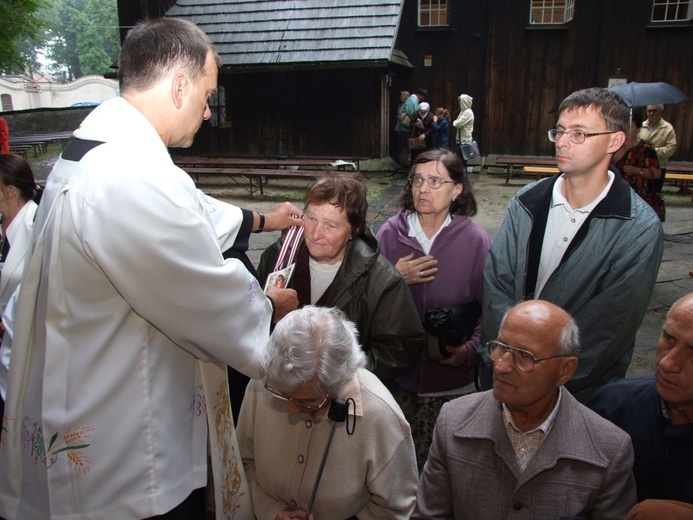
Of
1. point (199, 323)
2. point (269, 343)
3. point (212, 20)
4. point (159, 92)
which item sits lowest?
point (269, 343)

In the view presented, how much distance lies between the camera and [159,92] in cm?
175

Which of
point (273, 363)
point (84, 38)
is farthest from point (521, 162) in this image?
point (84, 38)

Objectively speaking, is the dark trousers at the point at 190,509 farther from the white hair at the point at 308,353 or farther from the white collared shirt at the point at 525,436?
the white collared shirt at the point at 525,436

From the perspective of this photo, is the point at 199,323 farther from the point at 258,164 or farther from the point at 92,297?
the point at 258,164

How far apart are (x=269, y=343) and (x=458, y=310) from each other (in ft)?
3.88

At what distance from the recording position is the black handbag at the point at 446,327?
2.64 metres

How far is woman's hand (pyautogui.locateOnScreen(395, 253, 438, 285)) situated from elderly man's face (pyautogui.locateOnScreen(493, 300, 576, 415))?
3.12ft

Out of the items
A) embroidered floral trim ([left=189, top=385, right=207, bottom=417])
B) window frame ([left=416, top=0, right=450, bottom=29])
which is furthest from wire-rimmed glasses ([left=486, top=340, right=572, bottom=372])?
window frame ([left=416, top=0, right=450, bottom=29])

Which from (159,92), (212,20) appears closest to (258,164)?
(212,20)

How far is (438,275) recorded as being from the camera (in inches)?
113

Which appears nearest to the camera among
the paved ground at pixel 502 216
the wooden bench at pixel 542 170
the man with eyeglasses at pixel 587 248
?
the man with eyeglasses at pixel 587 248

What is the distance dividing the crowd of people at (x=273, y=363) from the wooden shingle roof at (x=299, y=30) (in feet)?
33.6

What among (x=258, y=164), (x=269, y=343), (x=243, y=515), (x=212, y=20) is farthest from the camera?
(x=212, y=20)

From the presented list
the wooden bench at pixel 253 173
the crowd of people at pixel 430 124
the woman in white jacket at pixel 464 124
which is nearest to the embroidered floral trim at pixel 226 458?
the wooden bench at pixel 253 173
